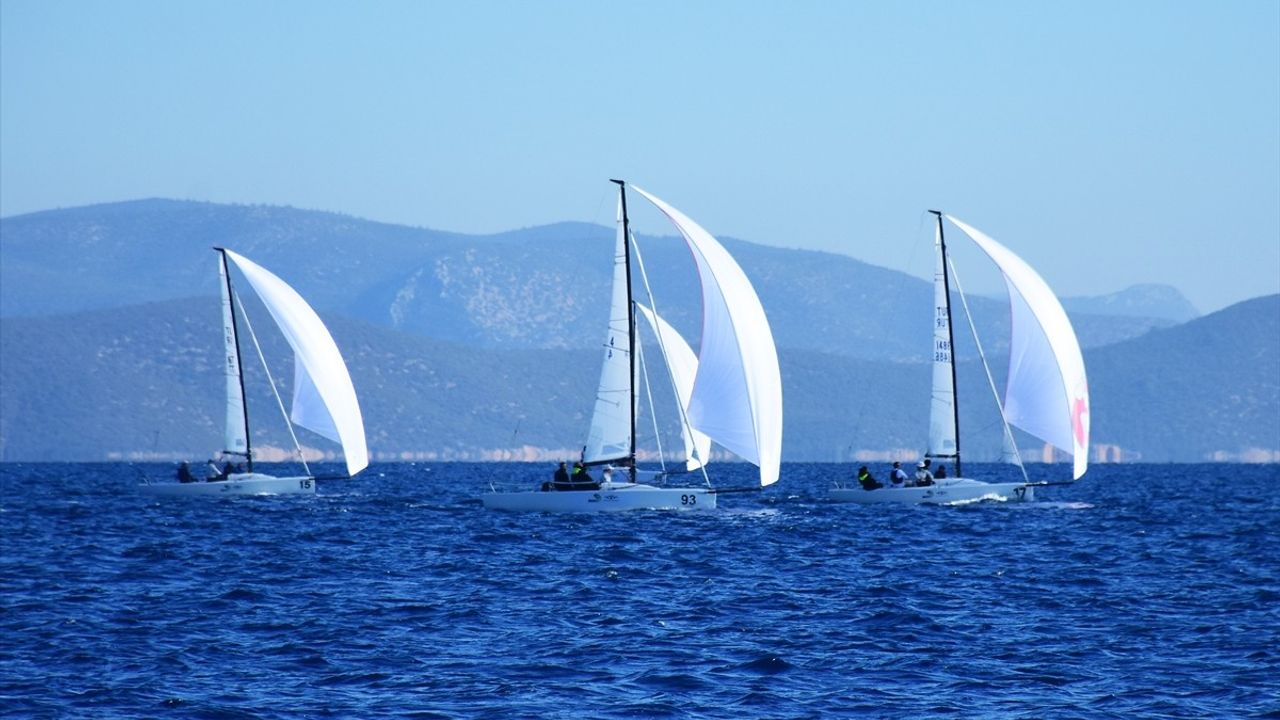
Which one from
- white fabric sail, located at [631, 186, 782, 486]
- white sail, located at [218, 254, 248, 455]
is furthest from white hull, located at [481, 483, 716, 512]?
white sail, located at [218, 254, 248, 455]

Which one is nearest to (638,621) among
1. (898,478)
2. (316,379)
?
(898,478)

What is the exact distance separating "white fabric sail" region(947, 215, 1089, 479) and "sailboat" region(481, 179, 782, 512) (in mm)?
8956

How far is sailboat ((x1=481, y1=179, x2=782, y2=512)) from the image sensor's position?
4688 centimetres

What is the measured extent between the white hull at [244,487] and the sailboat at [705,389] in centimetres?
1373

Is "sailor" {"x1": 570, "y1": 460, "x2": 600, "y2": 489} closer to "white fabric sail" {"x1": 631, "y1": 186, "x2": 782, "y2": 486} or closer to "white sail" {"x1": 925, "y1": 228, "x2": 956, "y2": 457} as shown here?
"white fabric sail" {"x1": 631, "y1": 186, "x2": 782, "y2": 486}

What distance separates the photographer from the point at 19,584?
107ft

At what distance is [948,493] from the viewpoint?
180 ft

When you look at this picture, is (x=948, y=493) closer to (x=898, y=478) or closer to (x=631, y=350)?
(x=898, y=478)

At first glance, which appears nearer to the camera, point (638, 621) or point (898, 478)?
point (638, 621)

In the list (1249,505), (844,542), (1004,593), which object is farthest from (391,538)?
(1249,505)

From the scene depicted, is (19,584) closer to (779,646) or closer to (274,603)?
(274,603)

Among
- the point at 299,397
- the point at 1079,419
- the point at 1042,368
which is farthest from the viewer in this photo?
the point at 299,397

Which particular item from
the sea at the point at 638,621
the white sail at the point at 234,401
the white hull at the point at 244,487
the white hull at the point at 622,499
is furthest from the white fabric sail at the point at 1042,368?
the white sail at the point at 234,401

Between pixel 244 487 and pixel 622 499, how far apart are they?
56.0 ft
